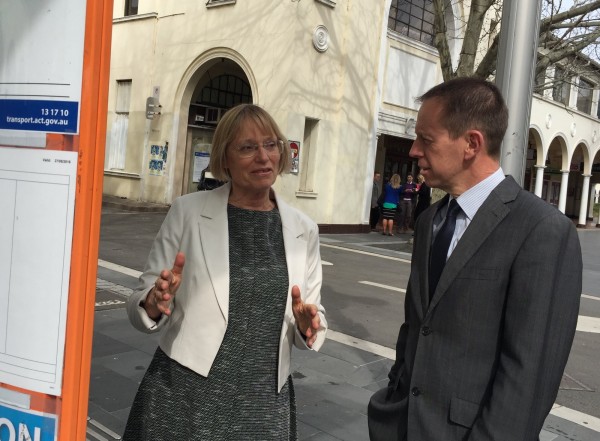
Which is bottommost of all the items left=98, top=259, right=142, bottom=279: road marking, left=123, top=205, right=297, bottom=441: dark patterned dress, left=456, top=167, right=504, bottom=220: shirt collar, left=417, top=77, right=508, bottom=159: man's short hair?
left=98, top=259, right=142, bottom=279: road marking

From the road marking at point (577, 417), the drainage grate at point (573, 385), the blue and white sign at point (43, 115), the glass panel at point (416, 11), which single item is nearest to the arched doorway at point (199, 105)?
the glass panel at point (416, 11)

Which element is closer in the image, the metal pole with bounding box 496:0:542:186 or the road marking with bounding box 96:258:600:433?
the metal pole with bounding box 496:0:542:186

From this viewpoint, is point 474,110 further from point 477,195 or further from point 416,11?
point 416,11

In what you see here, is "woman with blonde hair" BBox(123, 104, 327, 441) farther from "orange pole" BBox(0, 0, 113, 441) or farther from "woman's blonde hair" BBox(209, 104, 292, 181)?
"orange pole" BBox(0, 0, 113, 441)

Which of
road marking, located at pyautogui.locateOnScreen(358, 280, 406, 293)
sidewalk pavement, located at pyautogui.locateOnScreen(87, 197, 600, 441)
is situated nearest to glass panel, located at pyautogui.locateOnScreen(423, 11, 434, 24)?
road marking, located at pyautogui.locateOnScreen(358, 280, 406, 293)

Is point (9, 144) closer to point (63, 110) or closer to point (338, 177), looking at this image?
point (63, 110)

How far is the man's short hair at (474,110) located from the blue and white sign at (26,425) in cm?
135

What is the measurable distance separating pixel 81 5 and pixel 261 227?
1.08 metres

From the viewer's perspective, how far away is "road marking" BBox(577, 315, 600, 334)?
728 cm

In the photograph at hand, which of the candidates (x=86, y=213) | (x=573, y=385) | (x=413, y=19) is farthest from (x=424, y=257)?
(x=413, y=19)

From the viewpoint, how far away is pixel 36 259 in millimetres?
1356

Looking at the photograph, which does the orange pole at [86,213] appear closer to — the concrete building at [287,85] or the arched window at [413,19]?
Answer: the concrete building at [287,85]

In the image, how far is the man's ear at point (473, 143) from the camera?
1.73 meters

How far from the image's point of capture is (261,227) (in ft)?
7.20
